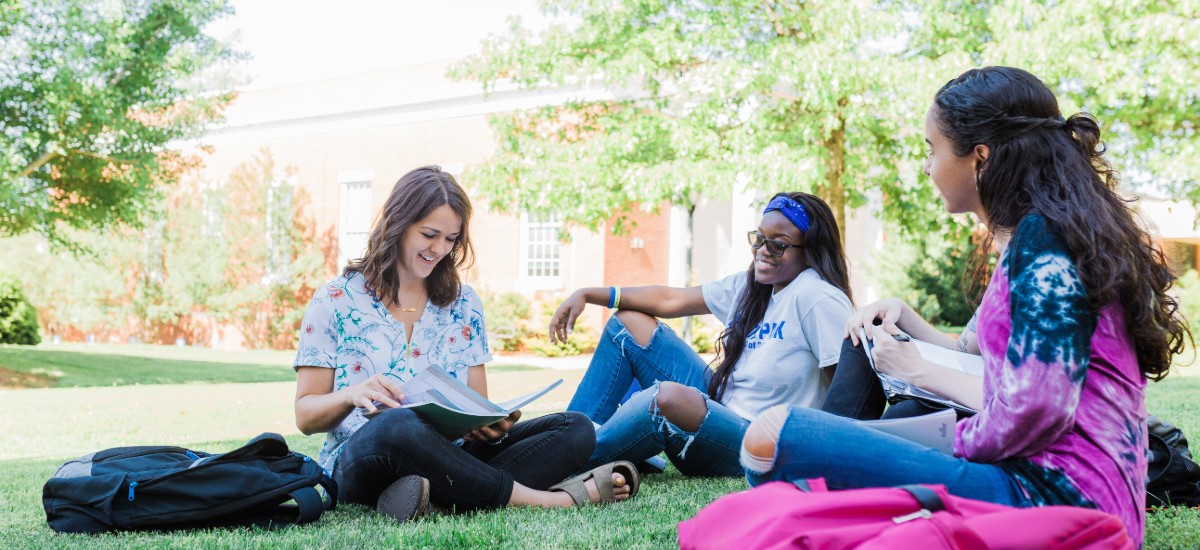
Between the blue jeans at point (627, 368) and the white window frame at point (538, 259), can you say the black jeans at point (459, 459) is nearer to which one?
the blue jeans at point (627, 368)

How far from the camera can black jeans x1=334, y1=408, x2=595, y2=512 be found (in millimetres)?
3225

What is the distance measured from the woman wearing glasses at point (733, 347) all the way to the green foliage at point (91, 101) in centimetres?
959

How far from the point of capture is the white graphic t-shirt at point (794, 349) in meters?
3.75

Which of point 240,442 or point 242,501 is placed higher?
point 242,501

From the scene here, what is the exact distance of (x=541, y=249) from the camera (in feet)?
62.5

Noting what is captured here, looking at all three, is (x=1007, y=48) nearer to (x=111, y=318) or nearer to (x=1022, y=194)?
(x=1022, y=194)

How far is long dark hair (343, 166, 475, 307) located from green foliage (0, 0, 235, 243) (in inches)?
372

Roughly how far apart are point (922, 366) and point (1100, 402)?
54cm

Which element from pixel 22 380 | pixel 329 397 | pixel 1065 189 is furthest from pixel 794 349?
pixel 22 380

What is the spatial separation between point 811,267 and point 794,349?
355 mm

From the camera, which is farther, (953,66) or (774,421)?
(953,66)

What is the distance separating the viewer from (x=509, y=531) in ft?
9.98

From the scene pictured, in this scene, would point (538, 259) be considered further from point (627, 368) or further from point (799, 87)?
point (627, 368)

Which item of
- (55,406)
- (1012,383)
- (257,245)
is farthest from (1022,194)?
(257,245)
